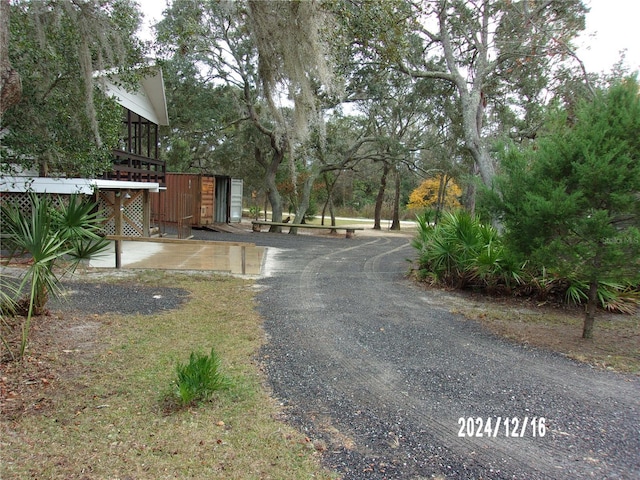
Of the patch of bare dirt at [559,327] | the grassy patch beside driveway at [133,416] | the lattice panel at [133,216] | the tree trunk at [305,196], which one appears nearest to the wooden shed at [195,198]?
the lattice panel at [133,216]

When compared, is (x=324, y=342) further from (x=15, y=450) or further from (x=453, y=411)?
(x=15, y=450)

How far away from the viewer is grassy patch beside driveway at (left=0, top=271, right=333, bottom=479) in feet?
8.02

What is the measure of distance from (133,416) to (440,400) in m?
2.21

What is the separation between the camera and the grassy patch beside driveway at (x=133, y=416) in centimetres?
245

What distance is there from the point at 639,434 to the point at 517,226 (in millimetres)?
2794

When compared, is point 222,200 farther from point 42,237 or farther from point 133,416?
point 133,416

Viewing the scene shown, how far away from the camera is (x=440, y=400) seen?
3.45m

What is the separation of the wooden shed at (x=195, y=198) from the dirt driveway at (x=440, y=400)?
47.3 feet

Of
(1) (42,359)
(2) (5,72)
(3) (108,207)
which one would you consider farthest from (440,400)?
(3) (108,207)

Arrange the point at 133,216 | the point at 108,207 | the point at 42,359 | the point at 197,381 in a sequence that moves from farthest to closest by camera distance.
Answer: the point at 133,216 → the point at 108,207 → the point at 42,359 → the point at 197,381

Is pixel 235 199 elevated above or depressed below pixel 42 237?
above

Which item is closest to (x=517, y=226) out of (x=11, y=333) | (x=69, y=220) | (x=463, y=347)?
(x=463, y=347)

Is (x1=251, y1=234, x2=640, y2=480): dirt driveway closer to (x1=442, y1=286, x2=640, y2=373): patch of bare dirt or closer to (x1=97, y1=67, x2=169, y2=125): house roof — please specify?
(x1=442, y1=286, x2=640, y2=373): patch of bare dirt
